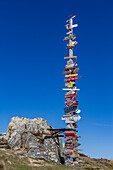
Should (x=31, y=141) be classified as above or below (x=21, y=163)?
above

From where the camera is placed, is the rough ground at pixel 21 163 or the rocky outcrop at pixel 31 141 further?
the rocky outcrop at pixel 31 141

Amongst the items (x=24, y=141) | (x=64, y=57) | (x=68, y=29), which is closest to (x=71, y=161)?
(x=24, y=141)

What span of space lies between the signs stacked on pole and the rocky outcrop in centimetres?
248

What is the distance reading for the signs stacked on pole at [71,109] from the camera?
30.7 meters

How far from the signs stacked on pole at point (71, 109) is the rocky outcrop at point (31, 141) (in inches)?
97.5

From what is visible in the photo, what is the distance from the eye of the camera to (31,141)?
104ft

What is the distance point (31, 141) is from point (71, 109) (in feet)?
25.5

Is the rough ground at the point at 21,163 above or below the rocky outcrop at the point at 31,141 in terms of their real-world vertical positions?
below

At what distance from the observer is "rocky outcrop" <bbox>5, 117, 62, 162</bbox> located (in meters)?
30.4

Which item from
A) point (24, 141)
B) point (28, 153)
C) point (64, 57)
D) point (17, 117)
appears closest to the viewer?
point (28, 153)

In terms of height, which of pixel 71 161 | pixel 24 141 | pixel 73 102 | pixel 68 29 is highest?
pixel 68 29

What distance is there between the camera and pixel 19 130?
3231 cm

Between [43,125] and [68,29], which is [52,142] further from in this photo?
[68,29]

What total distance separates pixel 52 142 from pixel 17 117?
819 cm
